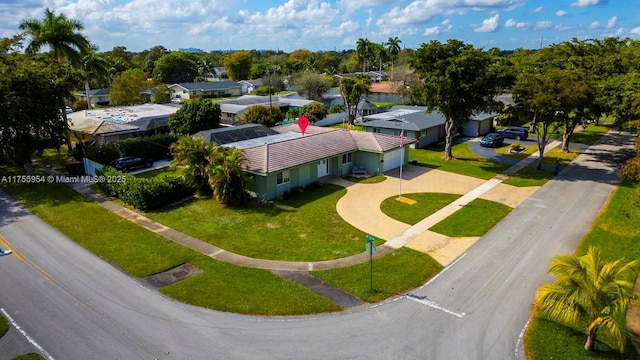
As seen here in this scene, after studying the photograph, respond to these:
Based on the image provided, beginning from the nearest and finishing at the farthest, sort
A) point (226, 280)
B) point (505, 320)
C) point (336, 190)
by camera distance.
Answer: point (505, 320) → point (226, 280) → point (336, 190)

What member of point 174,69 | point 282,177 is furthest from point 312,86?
point 174,69

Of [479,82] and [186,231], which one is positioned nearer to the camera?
[186,231]

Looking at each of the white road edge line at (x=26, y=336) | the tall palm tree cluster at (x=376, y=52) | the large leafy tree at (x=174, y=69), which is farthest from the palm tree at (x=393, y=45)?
the white road edge line at (x=26, y=336)

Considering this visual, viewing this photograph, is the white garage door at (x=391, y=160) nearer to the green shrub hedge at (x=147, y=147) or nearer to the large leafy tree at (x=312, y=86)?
the green shrub hedge at (x=147, y=147)

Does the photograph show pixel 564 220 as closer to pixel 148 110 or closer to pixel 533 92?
pixel 533 92

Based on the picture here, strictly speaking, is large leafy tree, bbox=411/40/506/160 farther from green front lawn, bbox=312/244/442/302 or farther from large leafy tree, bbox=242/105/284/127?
large leafy tree, bbox=242/105/284/127

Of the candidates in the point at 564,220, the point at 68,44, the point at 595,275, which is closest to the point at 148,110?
the point at 68,44

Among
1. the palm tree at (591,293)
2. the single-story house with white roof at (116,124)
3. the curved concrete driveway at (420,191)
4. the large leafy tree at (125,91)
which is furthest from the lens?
the large leafy tree at (125,91)
